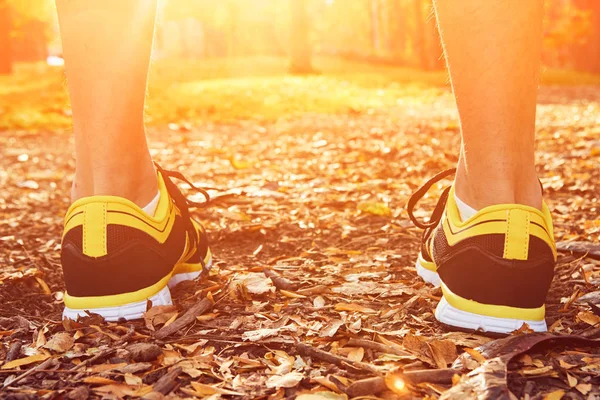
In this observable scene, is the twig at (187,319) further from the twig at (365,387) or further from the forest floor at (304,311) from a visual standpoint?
the twig at (365,387)

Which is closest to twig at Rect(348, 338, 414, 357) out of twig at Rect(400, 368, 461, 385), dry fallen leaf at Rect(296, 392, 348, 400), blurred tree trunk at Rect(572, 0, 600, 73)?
twig at Rect(400, 368, 461, 385)

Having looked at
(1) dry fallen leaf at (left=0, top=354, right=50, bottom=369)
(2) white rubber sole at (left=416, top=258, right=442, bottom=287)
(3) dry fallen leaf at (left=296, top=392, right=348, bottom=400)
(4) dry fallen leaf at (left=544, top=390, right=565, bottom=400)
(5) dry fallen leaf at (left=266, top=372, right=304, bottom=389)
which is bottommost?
(2) white rubber sole at (left=416, top=258, right=442, bottom=287)

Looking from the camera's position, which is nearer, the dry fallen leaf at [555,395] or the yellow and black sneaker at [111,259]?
the dry fallen leaf at [555,395]

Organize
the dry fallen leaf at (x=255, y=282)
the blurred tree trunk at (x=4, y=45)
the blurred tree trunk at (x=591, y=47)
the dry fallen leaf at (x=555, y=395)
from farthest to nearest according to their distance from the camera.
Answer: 1. the blurred tree trunk at (x=591, y=47)
2. the blurred tree trunk at (x=4, y=45)
3. the dry fallen leaf at (x=255, y=282)
4. the dry fallen leaf at (x=555, y=395)

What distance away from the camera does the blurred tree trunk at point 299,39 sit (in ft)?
57.1

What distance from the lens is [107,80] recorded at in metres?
1.65

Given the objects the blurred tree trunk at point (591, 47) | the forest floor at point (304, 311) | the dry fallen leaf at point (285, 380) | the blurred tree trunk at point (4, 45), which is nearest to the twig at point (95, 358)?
the forest floor at point (304, 311)

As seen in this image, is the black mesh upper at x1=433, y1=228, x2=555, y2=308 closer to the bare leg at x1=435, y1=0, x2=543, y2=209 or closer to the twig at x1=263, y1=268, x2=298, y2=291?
the bare leg at x1=435, y1=0, x2=543, y2=209

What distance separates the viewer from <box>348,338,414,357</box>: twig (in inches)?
57.2

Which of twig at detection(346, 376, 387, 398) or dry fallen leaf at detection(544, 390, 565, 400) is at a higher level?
dry fallen leaf at detection(544, 390, 565, 400)

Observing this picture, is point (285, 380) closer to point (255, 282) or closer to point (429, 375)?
point (429, 375)

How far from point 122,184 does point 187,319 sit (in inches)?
16.2

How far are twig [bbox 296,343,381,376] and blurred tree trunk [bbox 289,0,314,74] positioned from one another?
1633 centimetres

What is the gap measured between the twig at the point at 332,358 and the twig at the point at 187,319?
346 millimetres
